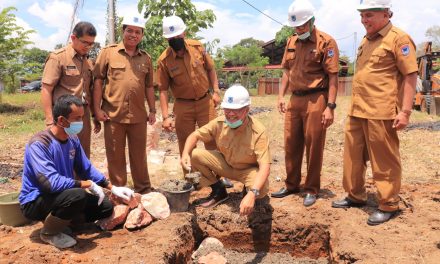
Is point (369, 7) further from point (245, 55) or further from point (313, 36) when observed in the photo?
point (245, 55)

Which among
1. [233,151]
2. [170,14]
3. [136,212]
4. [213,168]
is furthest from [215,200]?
[170,14]

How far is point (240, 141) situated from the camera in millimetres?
4043

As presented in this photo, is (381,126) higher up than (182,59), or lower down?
lower down

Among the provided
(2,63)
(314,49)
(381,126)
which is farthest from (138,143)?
(2,63)

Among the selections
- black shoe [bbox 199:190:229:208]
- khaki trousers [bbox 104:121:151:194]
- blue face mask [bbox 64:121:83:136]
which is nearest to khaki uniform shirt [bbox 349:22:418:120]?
black shoe [bbox 199:190:229:208]

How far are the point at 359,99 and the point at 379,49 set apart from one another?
0.50 metres

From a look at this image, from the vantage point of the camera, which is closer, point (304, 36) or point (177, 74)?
point (304, 36)

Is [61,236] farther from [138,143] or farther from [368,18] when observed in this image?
[368,18]

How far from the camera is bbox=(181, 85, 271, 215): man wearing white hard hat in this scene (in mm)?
3781

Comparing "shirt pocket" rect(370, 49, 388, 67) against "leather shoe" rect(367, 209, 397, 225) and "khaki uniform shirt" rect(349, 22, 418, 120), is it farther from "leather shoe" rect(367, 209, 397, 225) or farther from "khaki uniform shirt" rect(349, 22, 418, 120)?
"leather shoe" rect(367, 209, 397, 225)

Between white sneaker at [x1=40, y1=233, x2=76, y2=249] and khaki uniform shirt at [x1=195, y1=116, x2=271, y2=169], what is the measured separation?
Answer: 1619mm

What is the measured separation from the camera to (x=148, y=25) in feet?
35.5

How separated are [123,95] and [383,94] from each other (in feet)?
8.84

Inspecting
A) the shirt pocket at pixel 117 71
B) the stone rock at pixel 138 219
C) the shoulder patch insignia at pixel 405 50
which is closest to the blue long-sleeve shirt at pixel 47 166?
the stone rock at pixel 138 219
